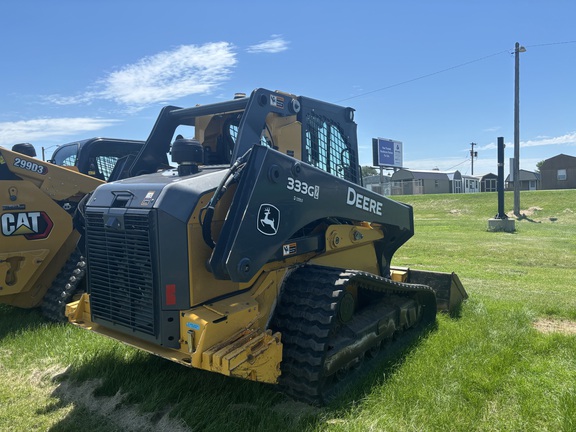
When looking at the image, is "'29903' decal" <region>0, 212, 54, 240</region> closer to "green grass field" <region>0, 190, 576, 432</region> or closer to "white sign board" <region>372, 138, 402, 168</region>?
"green grass field" <region>0, 190, 576, 432</region>

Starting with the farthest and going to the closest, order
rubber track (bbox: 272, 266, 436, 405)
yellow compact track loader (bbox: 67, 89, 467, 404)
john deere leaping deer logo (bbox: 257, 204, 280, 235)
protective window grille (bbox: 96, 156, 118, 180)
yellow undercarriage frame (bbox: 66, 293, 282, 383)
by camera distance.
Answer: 1. protective window grille (bbox: 96, 156, 118, 180)
2. rubber track (bbox: 272, 266, 436, 405)
3. john deere leaping deer logo (bbox: 257, 204, 280, 235)
4. yellow compact track loader (bbox: 67, 89, 467, 404)
5. yellow undercarriage frame (bbox: 66, 293, 282, 383)

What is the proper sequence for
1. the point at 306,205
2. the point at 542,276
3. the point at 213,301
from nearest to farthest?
the point at 213,301 < the point at 306,205 < the point at 542,276

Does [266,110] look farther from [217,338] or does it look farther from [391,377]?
[391,377]

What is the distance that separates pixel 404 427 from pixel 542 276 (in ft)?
24.8

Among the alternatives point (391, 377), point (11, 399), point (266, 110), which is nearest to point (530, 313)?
point (391, 377)

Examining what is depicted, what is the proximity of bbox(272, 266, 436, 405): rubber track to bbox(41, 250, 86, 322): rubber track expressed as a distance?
131 inches

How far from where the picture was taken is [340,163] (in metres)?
5.39

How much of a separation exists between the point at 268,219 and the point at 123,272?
3.96 feet

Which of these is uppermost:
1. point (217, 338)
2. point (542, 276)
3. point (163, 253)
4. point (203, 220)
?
point (203, 220)

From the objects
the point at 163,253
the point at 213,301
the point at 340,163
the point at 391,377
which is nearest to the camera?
the point at 163,253

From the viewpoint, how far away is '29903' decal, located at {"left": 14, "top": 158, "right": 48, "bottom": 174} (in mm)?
6283

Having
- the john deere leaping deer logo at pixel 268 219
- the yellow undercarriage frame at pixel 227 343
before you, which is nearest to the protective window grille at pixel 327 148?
the john deere leaping deer logo at pixel 268 219

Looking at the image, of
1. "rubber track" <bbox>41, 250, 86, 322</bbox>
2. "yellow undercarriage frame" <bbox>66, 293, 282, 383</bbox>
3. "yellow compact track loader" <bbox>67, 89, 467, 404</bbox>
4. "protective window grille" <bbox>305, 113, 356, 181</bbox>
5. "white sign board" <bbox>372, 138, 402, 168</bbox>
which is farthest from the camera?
"white sign board" <bbox>372, 138, 402, 168</bbox>

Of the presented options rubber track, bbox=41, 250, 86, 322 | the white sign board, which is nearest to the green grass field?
rubber track, bbox=41, 250, 86, 322
